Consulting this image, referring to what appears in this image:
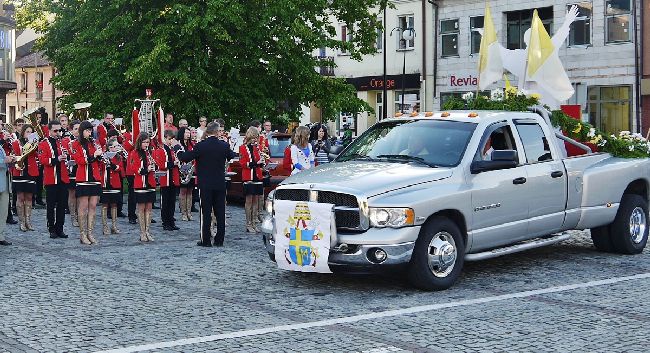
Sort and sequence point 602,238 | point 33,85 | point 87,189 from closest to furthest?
point 602,238, point 87,189, point 33,85

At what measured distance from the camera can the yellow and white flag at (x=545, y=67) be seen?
55.5 feet

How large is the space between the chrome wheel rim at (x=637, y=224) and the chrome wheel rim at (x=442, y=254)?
387 centimetres

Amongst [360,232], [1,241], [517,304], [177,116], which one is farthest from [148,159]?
[177,116]

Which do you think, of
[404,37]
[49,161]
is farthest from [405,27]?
[49,161]

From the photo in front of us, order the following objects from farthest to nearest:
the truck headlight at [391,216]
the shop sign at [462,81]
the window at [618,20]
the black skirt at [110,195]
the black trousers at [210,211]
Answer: the shop sign at [462,81], the window at [618,20], the black skirt at [110,195], the black trousers at [210,211], the truck headlight at [391,216]

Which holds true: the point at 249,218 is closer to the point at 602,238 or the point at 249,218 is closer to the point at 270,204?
the point at 270,204

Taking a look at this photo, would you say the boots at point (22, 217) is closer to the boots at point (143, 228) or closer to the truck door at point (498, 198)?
the boots at point (143, 228)

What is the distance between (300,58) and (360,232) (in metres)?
19.8

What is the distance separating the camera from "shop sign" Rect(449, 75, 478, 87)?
3969 cm

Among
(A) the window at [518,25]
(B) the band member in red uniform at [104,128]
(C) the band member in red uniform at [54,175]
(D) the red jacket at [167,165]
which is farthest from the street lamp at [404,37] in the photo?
(C) the band member in red uniform at [54,175]

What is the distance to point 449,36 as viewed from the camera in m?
41.0

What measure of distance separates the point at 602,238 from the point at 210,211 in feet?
17.2

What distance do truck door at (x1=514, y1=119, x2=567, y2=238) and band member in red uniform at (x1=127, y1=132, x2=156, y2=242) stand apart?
18.8ft

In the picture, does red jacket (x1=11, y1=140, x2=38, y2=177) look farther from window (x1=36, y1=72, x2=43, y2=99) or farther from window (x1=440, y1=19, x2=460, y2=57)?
window (x1=36, y1=72, x2=43, y2=99)
